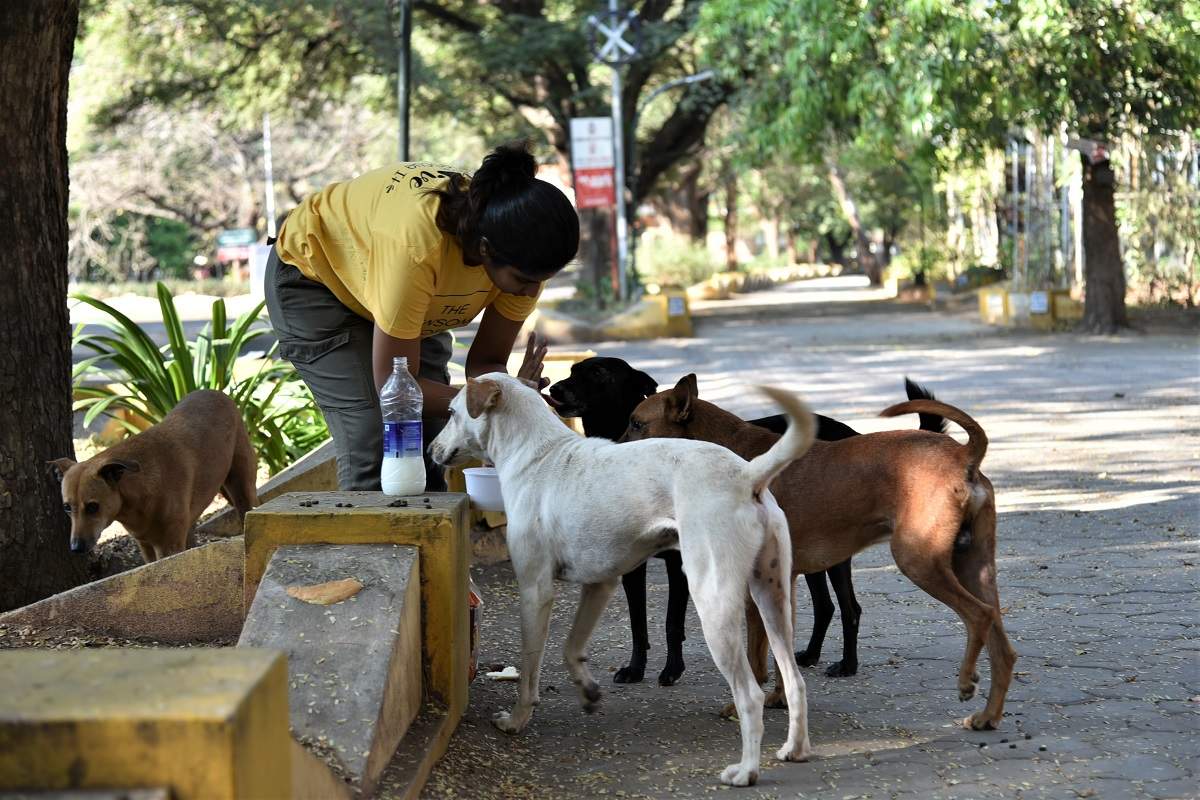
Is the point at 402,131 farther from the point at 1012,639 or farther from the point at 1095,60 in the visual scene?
the point at 1012,639

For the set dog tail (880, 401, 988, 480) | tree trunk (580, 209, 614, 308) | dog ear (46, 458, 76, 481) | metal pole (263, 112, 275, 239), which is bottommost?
dog ear (46, 458, 76, 481)

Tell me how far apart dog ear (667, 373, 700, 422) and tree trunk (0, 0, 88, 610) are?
2.52 meters

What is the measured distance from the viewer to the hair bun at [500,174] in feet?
14.5

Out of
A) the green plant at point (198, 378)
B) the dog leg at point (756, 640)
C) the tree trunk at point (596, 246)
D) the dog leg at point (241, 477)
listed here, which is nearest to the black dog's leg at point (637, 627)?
the dog leg at point (756, 640)

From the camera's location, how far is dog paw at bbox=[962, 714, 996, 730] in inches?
177

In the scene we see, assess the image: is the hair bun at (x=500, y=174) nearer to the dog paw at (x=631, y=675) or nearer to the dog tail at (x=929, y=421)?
the dog tail at (x=929, y=421)

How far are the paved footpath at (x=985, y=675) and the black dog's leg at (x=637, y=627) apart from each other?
70 millimetres

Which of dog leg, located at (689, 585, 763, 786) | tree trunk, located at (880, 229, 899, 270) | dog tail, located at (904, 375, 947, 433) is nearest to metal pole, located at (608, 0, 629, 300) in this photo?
dog tail, located at (904, 375, 947, 433)

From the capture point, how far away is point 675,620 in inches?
206

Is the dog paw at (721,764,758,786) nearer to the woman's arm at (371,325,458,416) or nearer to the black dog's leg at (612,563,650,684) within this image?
the black dog's leg at (612,563,650,684)

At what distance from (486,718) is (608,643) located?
131cm

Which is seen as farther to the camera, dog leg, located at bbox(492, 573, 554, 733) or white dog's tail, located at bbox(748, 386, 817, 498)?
dog leg, located at bbox(492, 573, 554, 733)

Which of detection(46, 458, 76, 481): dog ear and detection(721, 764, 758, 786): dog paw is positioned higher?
detection(46, 458, 76, 481): dog ear

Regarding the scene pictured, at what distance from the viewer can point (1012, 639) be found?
5.66 metres
